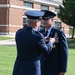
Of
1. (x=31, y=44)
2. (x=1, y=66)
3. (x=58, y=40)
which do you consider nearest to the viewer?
(x=31, y=44)

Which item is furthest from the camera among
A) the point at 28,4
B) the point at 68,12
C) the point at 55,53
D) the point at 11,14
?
the point at 28,4

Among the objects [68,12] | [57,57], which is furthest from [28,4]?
[57,57]

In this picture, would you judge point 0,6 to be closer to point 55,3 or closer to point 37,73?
point 55,3

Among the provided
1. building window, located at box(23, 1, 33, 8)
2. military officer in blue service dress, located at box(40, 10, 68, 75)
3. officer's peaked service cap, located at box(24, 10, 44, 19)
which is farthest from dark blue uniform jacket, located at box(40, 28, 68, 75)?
building window, located at box(23, 1, 33, 8)

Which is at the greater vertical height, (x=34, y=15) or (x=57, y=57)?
(x=34, y=15)

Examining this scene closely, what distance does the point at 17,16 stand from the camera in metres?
58.5

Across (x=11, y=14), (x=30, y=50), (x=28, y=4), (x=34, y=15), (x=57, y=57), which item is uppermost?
(x=28, y=4)

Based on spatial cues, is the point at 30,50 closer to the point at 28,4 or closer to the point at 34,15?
the point at 34,15

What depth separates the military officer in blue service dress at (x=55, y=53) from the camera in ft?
19.7

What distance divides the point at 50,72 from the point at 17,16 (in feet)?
173

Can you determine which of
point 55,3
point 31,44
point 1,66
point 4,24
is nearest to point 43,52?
point 31,44

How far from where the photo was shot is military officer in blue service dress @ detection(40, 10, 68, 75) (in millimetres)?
6004

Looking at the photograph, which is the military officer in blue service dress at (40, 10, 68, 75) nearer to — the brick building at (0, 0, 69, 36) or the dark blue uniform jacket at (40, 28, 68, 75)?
the dark blue uniform jacket at (40, 28, 68, 75)

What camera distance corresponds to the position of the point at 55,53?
6.05 meters
